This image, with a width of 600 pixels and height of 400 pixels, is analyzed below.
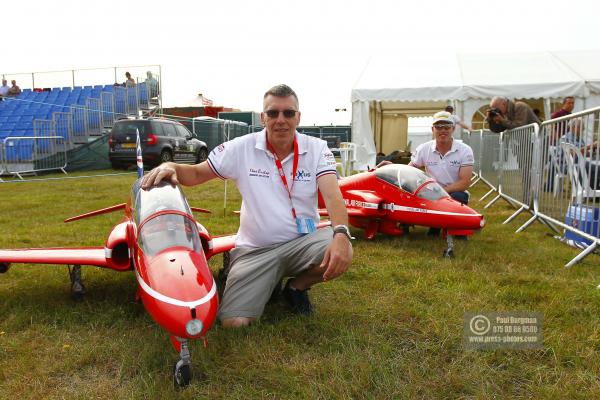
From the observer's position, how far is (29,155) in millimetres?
14773

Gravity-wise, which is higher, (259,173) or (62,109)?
(62,109)

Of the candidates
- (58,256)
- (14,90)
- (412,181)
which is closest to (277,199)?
(58,256)

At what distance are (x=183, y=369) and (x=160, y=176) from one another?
4.18ft

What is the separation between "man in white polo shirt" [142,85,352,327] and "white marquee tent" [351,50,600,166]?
11.2 meters

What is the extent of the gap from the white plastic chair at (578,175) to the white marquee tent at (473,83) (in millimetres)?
8860

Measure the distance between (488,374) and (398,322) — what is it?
81cm

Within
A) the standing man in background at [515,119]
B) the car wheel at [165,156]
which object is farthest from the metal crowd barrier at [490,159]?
the car wheel at [165,156]

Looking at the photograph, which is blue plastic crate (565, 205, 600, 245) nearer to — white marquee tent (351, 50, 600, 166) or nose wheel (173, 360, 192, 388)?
nose wheel (173, 360, 192, 388)

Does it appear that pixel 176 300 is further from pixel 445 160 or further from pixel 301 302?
pixel 445 160

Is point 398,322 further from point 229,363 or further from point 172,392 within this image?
point 172,392

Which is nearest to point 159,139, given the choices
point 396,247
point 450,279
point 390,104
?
point 390,104

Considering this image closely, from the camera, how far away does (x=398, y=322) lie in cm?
323

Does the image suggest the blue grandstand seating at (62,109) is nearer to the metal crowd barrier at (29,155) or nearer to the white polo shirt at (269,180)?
the metal crowd barrier at (29,155)

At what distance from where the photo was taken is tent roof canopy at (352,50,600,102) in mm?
13344
